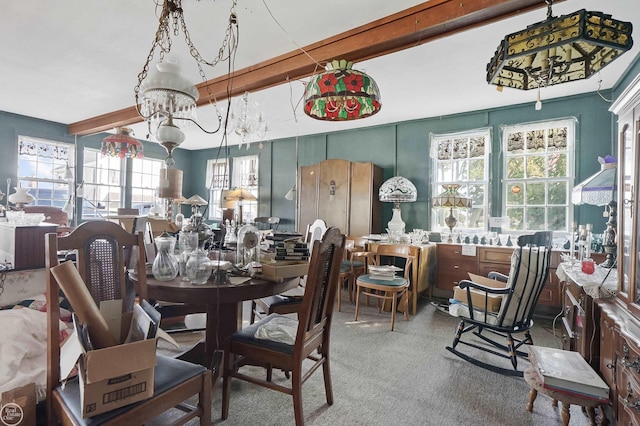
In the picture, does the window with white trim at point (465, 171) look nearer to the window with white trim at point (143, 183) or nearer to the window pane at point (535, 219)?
the window pane at point (535, 219)

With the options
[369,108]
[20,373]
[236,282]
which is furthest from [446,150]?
[20,373]

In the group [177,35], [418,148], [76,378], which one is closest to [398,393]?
[76,378]

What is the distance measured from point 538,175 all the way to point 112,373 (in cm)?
497

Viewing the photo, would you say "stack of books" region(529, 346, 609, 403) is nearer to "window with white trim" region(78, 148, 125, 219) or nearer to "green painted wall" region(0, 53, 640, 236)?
"green painted wall" region(0, 53, 640, 236)

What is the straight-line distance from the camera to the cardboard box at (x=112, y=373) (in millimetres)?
994

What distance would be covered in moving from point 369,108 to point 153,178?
7180 mm

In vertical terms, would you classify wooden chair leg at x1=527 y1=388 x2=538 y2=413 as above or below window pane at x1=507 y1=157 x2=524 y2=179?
below

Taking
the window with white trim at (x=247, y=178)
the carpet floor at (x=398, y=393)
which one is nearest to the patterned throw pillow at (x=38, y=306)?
the carpet floor at (x=398, y=393)

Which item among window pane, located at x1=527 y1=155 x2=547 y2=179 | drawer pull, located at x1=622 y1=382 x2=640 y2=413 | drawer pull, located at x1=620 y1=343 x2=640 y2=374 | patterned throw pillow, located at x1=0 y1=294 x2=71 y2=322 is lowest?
drawer pull, located at x1=622 y1=382 x2=640 y2=413

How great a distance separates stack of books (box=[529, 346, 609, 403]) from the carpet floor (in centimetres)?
37

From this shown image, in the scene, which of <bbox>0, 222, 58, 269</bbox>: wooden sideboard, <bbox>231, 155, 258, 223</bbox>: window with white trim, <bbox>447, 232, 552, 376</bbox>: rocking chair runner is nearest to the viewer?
<bbox>0, 222, 58, 269</bbox>: wooden sideboard

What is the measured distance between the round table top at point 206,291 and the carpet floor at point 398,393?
0.73 m

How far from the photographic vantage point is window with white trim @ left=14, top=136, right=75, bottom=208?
5.73 meters

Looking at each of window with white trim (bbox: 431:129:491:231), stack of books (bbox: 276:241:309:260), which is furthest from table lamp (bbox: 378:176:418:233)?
stack of books (bbox: 276:241:309:260)
